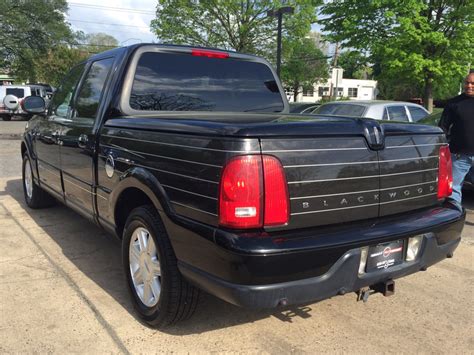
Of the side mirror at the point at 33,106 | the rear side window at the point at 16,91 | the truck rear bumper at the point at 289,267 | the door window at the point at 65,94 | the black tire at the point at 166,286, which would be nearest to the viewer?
the truck rear bumper at the point at 289,267

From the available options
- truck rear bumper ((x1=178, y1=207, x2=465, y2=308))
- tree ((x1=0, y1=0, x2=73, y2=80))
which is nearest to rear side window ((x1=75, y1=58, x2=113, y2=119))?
truck rear bumper ((x1=178, y1=207, x2=465, y2=308))

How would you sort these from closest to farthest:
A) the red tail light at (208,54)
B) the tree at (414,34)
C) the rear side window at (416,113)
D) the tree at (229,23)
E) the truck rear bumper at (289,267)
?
the truck rear bumper at (289,267)
the red tail light at (208,54)
the rear side window at (416,113)
the tree at (414,34)
the tree at (229,23)

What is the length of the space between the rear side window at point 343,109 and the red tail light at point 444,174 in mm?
5751

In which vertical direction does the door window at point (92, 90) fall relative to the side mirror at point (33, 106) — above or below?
above

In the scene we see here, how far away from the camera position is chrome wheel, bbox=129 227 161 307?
283 cm

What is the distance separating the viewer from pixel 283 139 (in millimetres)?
2273

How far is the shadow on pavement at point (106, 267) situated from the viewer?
3.08 metres

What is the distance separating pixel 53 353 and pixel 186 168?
54.9 inches

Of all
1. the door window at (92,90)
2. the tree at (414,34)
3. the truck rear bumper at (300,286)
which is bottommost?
the truck rear bumper at (300,286)

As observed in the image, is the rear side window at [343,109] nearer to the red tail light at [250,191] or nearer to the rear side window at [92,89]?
the rear side window at [92,89]

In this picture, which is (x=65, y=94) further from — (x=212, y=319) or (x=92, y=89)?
(x=212, y=319)

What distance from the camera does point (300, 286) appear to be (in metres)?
2.27

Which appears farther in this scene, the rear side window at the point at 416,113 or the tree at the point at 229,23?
the tree at the point at 229,23

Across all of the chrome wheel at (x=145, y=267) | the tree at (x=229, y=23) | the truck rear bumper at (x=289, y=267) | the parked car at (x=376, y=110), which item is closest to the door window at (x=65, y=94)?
the chrome wheel at (x=145, y=267)
